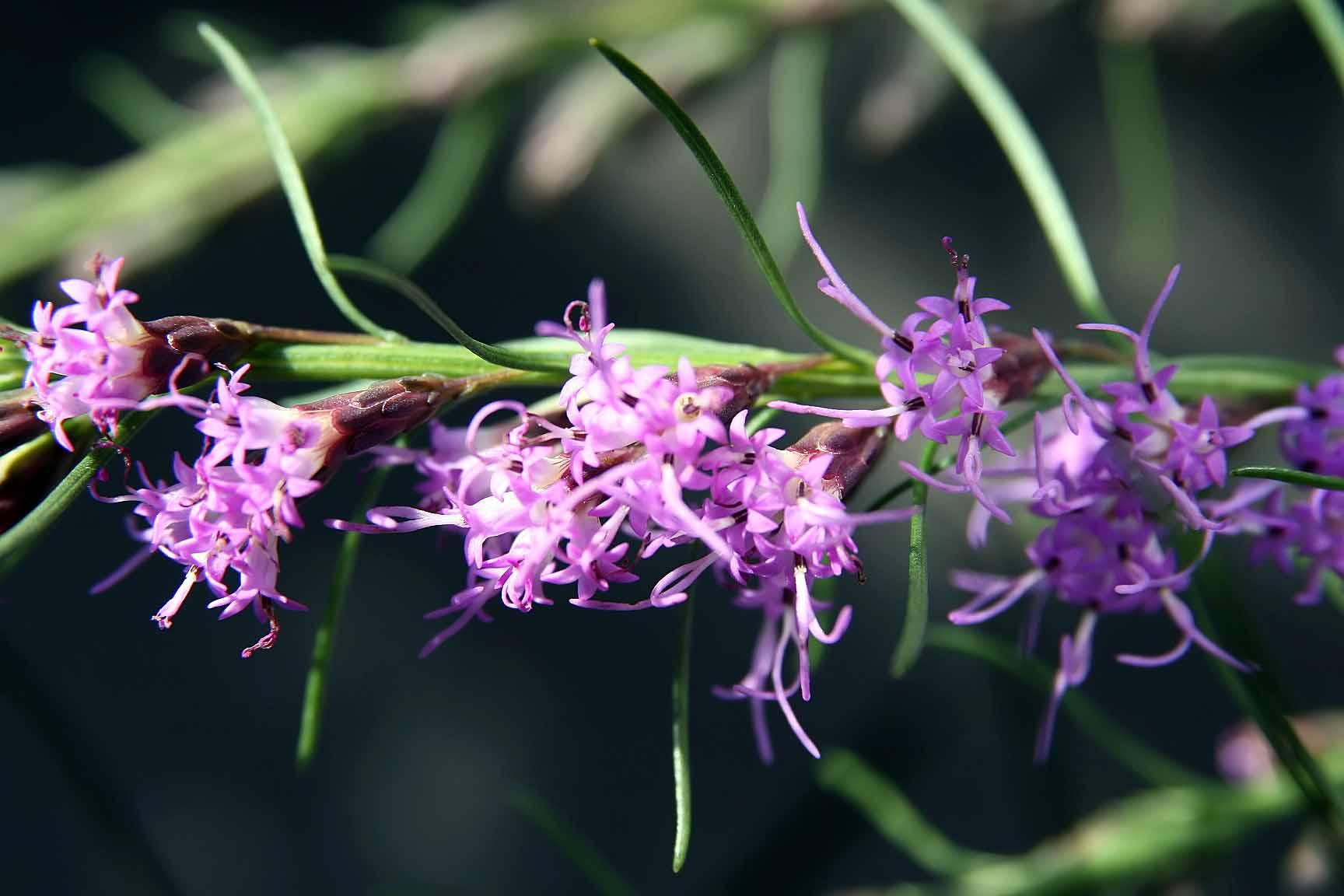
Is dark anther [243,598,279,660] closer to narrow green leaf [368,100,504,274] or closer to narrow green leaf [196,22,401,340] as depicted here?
narrow green leaf [196,22,401,340]

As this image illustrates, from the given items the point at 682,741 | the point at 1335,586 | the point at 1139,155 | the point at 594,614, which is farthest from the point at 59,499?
the point at 594,614

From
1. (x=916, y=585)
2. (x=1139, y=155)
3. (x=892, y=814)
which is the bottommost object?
(x=892, y=814)

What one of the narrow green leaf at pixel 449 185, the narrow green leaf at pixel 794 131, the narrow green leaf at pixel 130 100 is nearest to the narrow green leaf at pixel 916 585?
the narrow green leaf at pixel 794 131

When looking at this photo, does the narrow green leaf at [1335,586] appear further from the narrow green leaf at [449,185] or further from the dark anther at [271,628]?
the narrow green leaf at [449,185]

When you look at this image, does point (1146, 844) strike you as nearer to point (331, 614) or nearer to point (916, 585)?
point (916, 585)

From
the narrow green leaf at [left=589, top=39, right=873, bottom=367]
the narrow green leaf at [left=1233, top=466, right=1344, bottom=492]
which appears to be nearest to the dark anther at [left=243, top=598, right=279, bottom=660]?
the narrow green leaf at [left=589, top=39, right=873, bottom=367]

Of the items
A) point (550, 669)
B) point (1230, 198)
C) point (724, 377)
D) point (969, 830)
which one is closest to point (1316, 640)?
point (969, 830)

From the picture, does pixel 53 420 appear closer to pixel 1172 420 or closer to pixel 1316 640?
pixel 1172 420
